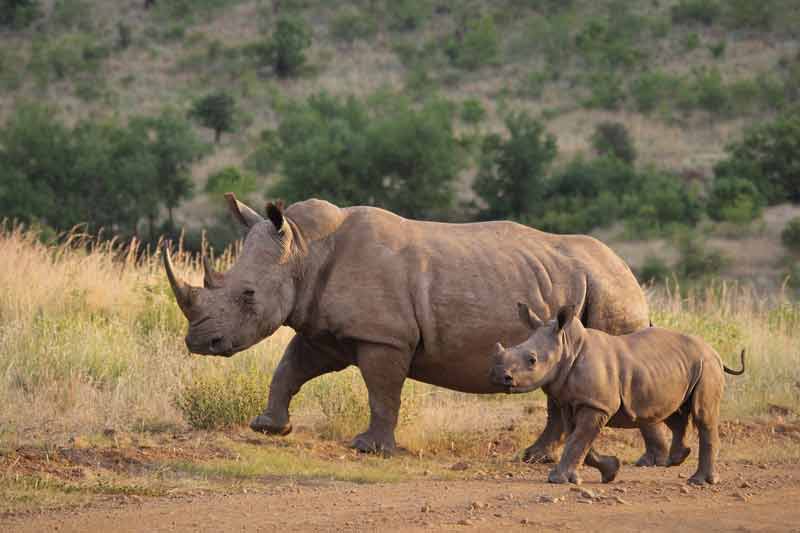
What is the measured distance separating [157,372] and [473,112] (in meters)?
38.2

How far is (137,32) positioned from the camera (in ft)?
199

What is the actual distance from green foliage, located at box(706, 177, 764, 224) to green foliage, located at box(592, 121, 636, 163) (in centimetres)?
759

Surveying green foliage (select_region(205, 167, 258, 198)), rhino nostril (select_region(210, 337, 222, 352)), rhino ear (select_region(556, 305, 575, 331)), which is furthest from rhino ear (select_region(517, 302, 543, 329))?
green foliage (select_region(205, 167, 258, 198))

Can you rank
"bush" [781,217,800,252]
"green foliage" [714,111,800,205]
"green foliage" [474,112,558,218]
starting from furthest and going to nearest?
"green foliage" [714,111,800,205] → "green foliage" [474,112,558,218] → "bush" [781,217,800,252]

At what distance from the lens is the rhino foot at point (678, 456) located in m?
8.42

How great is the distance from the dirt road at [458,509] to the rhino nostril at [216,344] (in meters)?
0.91

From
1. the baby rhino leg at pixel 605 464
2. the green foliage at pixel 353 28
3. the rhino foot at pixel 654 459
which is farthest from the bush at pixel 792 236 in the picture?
the green foliage at pixel 353 28

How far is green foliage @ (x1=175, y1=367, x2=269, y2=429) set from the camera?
9.73 meters

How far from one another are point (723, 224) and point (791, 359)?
68.3ft

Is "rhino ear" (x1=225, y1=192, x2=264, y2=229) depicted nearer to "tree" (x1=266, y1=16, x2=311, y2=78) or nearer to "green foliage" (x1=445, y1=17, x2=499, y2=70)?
"tree" (x1=266, y1=16, x2=311, y2=78)

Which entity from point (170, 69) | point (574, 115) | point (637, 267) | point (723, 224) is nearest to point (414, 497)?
point (637, 267)

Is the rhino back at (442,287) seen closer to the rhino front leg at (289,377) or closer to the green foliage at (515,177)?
the rhino front leg at (289,377)

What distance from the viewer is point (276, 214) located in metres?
8.39

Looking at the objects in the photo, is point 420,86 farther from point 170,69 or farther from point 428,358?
point 428,358
